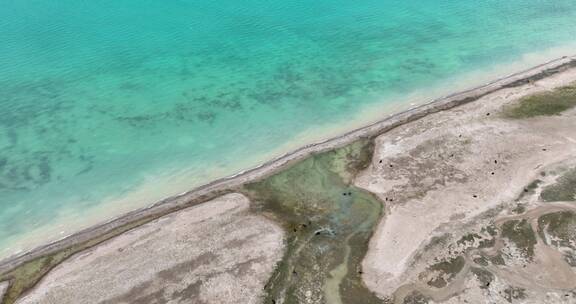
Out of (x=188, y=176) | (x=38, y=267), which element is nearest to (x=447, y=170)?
(x=188, y=176)

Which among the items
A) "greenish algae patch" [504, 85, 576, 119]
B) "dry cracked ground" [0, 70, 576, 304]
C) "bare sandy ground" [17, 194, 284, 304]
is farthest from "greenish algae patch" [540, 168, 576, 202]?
"bare sandy ground" [17, 194, 284, 304]

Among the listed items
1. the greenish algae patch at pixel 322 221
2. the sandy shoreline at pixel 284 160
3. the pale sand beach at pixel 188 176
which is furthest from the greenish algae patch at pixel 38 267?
the greenish algae patch at pixel 322 221

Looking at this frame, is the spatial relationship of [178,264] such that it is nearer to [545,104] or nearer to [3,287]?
[3,287]

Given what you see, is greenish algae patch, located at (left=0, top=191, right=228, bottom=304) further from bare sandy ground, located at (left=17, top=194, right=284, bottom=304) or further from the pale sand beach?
the pale sand beach

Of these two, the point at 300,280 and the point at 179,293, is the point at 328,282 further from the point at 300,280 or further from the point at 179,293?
the point at 179,293

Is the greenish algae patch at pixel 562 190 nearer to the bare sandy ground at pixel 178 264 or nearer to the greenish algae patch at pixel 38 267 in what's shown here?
the bare sandy ground at pixel 178 264
